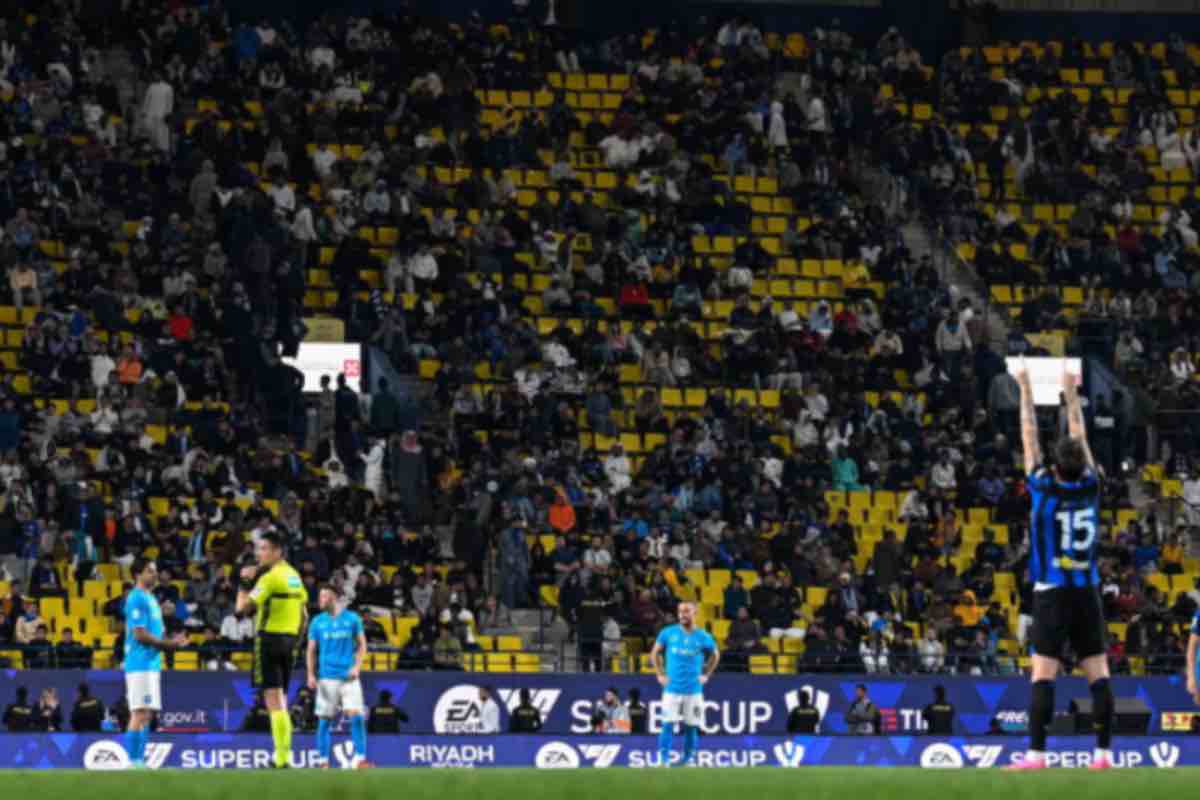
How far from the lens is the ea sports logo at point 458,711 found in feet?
109

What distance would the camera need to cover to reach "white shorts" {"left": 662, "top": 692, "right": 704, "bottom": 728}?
28.0m

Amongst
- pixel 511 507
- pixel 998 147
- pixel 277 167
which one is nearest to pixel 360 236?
pixel 277 167

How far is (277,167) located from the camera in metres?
43.7

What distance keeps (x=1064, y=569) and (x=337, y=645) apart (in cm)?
1226

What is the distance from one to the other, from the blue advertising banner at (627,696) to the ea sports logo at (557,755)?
1.10 metres

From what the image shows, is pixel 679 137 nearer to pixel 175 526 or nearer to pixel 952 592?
pixel 952 592

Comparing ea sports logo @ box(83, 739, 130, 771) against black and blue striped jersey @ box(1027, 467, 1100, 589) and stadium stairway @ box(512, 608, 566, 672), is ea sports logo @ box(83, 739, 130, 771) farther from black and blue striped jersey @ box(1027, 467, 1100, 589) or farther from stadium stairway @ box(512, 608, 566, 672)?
black and blue striped jersey @ box(1027, 467, 1100, 589)

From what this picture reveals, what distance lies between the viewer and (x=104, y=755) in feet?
98.3

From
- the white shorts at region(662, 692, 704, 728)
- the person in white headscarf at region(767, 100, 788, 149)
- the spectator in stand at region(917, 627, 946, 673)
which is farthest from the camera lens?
the person in white headscarf at region(767, 100, 788, 149)

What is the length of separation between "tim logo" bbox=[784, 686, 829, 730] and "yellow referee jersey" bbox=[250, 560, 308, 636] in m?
12.1

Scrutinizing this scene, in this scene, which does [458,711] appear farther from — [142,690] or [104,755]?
[142,690]

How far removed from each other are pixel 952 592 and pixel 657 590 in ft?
16.7

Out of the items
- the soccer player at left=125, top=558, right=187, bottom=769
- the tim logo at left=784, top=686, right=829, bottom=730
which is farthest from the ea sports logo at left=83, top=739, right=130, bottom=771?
the tim logo at left=784, top=686, right=829, bottom=730

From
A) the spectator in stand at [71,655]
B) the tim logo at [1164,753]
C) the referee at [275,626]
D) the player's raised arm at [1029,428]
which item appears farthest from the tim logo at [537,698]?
the player's raised arm at [1029,428]
